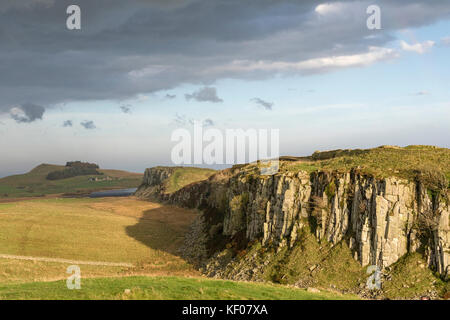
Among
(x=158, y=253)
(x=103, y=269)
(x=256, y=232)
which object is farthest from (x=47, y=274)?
(x=256, y=232)

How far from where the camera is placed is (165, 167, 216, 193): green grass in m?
151

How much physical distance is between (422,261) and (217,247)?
2929 centimetres

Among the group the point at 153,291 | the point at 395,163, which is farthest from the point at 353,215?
the point at 153,291

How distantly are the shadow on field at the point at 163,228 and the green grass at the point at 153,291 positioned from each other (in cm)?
3555

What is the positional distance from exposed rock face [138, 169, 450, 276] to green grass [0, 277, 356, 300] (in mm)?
16770

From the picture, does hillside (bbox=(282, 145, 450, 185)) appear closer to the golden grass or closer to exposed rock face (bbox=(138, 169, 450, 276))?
exposed rock face (bbox=(138, 169, 450, 276))

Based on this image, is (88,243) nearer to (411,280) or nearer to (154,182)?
(411,280)

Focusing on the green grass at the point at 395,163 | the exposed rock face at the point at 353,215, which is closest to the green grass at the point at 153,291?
the exposed rock face at the point at 353,215

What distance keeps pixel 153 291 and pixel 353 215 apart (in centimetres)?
2779

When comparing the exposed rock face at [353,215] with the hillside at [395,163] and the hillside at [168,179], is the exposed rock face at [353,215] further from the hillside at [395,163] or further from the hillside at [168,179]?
the hillside at [168,179]

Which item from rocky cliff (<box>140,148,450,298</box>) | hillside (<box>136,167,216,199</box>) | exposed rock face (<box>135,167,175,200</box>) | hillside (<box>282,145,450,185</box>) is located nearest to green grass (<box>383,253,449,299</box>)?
rocky cliff (<box>140,148,450,298</box>)

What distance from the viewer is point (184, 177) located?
15950 centimetres
